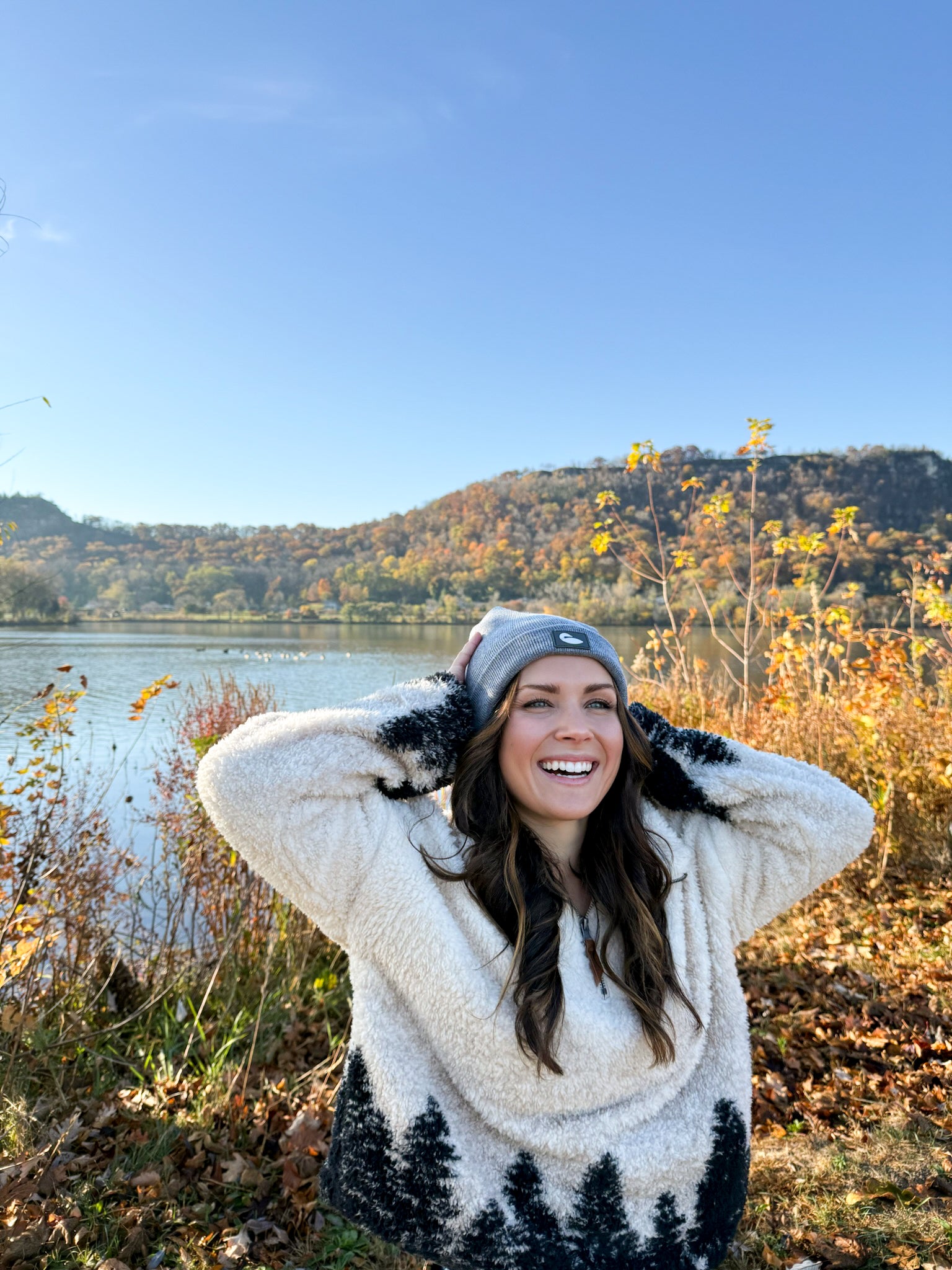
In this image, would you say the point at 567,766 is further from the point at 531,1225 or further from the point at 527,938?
the point at 531,1225

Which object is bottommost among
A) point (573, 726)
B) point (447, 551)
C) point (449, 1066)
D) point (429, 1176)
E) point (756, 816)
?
point (429, 1176)

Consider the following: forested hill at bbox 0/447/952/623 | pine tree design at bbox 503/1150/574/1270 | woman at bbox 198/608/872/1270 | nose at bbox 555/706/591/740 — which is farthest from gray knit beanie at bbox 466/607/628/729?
forested hill at bbox 0/447/952/623

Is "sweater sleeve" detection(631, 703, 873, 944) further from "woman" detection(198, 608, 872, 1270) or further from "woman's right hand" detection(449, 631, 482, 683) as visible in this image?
"woman's right hand" detection(449, 631, 482, 683)

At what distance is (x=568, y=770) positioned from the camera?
1729mm

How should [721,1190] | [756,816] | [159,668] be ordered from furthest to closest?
[159,668]
[756,816]
[721,1190]

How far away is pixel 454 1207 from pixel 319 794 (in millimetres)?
868

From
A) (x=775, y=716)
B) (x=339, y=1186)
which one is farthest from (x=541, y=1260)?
(x=775, y=716)

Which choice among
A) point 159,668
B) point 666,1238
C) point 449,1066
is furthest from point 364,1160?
point 159,668

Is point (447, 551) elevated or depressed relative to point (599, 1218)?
elevated

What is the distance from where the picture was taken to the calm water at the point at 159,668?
233 inches

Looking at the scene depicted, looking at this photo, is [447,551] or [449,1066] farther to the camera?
[447,551]

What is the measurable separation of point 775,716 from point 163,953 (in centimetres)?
425

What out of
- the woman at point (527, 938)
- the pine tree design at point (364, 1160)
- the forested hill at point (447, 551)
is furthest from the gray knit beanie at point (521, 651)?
the forested hill at point (447, 551)

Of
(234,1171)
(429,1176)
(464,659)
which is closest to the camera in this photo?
(429,1176)
